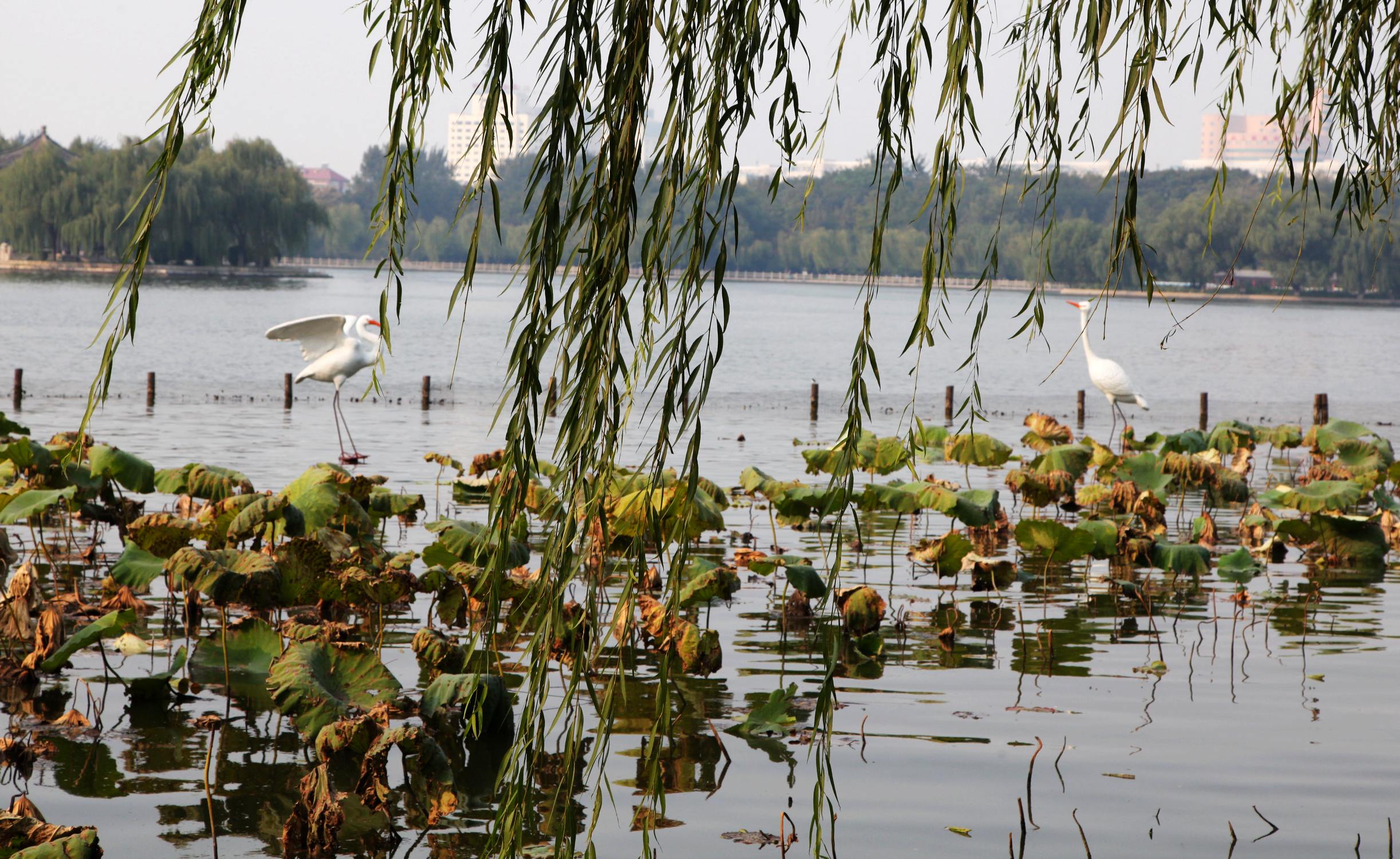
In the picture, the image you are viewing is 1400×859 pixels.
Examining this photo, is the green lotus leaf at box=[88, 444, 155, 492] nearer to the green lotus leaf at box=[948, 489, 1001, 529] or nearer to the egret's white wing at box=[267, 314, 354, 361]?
the green lotus leaf at box=[948, 489, 1001, 529]

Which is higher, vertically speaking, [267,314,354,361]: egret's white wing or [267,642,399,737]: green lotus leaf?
[267,314,354,361]: egret's white wing

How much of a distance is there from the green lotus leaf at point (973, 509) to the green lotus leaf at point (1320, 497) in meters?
2.14

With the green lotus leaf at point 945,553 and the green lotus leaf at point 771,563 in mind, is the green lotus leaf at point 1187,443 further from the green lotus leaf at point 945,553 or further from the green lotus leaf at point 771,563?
the green lotus leaf at point 771,563

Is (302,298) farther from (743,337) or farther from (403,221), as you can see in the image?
(403,221)

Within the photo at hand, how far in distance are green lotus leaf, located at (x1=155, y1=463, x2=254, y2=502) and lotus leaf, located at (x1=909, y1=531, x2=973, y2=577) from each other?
3466 millimetres

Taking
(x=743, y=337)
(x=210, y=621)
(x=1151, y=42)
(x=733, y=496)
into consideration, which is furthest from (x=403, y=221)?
(x=743, y=337)

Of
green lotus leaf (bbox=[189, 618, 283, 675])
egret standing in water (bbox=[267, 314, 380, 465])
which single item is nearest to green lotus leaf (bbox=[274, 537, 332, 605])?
green lotus leaf (bbox=[189, 618, 283, 675])

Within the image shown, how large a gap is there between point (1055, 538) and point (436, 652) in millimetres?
3524

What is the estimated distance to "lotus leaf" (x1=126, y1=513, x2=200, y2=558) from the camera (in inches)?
234

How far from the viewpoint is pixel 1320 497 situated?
8695 mm

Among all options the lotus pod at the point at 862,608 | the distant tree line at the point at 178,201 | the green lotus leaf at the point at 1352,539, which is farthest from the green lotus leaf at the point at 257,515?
the distant tree line at the point at 178,201

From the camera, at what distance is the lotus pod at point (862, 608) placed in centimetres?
605

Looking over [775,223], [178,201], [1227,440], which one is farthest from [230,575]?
[775,223]

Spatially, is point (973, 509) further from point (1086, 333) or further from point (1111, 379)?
point (1111, 379)
